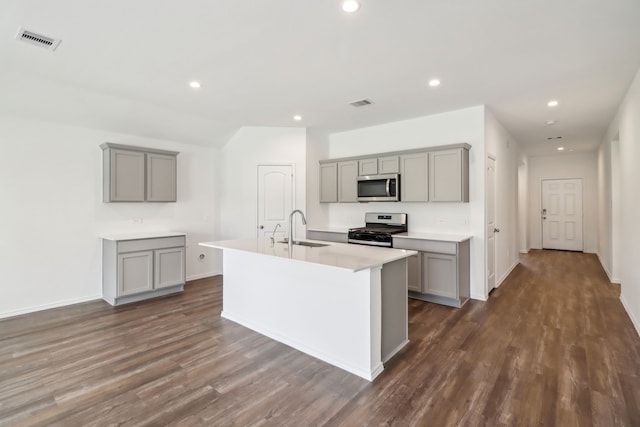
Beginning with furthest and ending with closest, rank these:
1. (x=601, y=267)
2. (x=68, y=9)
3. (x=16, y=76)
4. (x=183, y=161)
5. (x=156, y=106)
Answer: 1. (x=601, y=267)
2. (x=183, y=161)
3. (x=156, y=106)
4. (x=16, y=76)
5. (x=68, y=9)

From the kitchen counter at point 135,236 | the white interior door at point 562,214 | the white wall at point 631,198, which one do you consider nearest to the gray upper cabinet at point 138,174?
the kitchen counter at point 135,236

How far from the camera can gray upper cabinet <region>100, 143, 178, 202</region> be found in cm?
439

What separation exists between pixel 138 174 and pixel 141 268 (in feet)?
4.48

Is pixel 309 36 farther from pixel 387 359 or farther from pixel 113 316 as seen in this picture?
pixel 113 316

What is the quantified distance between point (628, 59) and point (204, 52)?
12.9 ft

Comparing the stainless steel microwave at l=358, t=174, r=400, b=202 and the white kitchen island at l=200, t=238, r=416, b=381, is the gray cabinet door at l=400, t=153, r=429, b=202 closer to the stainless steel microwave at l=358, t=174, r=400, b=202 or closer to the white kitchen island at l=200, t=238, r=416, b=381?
the stainless steel microwave at l=358, t=174, r=400, b=202

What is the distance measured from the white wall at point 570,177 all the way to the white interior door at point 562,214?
98 mm

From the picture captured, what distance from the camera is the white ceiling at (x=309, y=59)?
7.40ft

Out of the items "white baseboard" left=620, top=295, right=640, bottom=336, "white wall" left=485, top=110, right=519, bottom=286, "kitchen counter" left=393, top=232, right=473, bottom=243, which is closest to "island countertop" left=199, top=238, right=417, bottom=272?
"kitchen counter" left=393, top=232, right=473, bottom=243

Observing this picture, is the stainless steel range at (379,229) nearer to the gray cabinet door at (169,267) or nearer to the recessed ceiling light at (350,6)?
the gray cabinet door at (169,267)

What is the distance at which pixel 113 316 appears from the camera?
381 centimetres

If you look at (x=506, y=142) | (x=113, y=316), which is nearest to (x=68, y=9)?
(x=113, y=316)

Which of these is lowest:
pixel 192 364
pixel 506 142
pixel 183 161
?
pixel 192 364

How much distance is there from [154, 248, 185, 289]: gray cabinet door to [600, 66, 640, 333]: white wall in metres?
5.60
